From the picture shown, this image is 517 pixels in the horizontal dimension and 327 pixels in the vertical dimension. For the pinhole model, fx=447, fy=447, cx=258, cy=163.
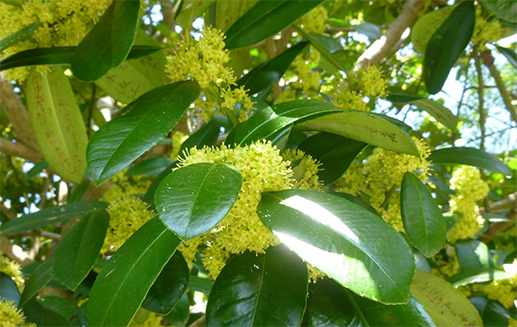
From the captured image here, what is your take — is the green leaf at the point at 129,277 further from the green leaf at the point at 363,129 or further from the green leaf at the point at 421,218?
the green leaf at the point at 421,218

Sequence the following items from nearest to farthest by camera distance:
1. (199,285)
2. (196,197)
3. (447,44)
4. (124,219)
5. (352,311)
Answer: (196,197) < (352,311) < (124,219) < (199,285) < (447,44)

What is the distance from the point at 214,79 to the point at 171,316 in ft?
2.49

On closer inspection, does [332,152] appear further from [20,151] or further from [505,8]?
[20,151]

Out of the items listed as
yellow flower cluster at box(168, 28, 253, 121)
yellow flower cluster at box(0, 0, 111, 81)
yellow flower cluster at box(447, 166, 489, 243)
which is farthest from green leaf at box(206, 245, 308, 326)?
yellow flower cluster at box(447, 166, 489, 243)

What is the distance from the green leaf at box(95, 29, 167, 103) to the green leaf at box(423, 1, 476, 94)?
99cm

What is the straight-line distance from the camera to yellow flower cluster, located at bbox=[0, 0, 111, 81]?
115 centimetres

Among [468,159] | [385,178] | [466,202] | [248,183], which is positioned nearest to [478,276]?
[466,202]

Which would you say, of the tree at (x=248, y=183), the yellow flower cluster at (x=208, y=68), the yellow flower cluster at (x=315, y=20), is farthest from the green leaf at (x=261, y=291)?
the yellow flower cluster at (x=315, y=20)

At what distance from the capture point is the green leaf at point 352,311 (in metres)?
0.80

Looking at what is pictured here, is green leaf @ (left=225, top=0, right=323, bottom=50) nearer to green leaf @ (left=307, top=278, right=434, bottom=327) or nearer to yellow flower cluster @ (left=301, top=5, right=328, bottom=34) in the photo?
green leaf @ (left=307, top=278, right=434, bottom=327)

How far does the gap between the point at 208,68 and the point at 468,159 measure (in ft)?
2.59

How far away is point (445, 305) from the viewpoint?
1103 mm

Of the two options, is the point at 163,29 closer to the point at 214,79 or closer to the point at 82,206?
the point at 82,206

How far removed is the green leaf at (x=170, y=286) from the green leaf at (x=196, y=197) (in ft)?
1.27
